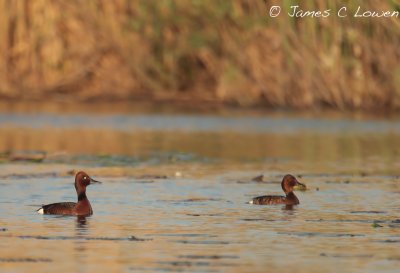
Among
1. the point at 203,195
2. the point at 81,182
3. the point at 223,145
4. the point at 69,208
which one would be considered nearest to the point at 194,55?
the point at 223,145

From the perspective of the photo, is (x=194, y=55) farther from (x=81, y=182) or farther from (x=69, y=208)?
(x=69, y=208)

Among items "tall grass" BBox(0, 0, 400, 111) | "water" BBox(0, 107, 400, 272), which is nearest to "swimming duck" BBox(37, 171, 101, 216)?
"water" BBox(0, 107, 400, 272)

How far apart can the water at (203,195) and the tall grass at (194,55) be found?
3.19 feet

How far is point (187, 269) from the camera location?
1224 centimetres

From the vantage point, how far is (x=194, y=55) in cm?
3825

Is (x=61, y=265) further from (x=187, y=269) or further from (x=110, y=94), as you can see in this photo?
(x=110, y=94)

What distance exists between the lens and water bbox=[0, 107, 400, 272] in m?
13.0

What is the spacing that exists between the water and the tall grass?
0.97 meters

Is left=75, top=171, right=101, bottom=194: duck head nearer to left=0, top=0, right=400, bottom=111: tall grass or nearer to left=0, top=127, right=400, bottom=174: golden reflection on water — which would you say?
left=0, top=127, right=400, bottom=174: golden reflection on water

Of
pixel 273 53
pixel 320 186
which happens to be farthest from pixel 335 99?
pixel 320 186

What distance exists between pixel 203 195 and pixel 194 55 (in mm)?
19518

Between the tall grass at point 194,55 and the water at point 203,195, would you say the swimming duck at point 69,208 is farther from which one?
the tall grass at point 194,55

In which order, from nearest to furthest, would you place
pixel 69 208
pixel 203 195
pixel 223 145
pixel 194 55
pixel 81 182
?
pixel 69 208 < pixel 81 182 < pixel 203 195 < pixel 223 145 < pixel 194 55

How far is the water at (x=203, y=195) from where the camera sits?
13.0m
